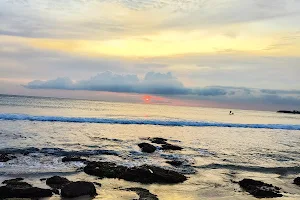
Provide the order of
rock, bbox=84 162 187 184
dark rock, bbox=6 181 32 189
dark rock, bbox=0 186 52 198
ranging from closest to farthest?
dark rock, bbox=0 186 52 198 < dark rock, bbox=6 181 32 189 < rock, bbox=84 162 187 184

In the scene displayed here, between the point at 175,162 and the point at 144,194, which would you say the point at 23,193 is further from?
the point at 175,162

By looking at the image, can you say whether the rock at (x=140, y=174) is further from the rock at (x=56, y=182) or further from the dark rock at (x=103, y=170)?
the rock at (x=56, y=182)

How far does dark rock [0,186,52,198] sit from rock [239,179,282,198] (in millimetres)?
7360

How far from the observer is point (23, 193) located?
938 cm

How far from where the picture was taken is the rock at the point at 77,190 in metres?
9.61

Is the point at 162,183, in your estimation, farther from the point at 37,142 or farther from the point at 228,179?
the point at 37,142

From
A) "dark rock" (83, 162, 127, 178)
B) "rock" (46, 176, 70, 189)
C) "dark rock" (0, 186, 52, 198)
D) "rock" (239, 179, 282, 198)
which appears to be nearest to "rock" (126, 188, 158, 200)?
"dark rock" (83, 162, 127, 178)

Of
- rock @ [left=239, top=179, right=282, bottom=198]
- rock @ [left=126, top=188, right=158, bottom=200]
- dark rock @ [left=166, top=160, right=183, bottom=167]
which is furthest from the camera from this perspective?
dark rock @ [left=166, top=160, right=183, bottom=167]

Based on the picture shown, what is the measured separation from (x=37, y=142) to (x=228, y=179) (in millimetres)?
13515

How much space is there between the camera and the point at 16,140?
841 inches

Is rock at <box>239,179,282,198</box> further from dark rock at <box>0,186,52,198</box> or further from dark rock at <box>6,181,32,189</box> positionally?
dark rock at <box>6,181,32,189</box>

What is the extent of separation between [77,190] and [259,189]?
22.2 feet

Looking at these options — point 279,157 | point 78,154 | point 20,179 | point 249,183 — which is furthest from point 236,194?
point 279,157

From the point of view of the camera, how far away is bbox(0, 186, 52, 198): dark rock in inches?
364
